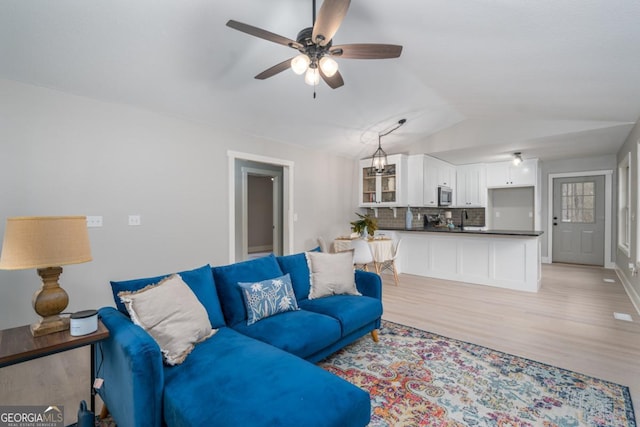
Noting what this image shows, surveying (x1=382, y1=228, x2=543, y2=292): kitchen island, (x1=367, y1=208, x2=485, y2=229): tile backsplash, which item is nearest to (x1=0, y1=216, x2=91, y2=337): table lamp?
(x1=382, y1=228, x2=543, y2=292): kitchen island

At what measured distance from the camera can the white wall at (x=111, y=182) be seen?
2.65m

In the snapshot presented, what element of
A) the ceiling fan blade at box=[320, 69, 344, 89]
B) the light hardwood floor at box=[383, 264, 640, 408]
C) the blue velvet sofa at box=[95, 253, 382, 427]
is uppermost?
the ceiling fan blade at box=[320, 69, 344, 89]

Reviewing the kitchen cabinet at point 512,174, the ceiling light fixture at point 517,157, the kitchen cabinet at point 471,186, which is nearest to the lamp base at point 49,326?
the ceiling light fixture at point 517,157

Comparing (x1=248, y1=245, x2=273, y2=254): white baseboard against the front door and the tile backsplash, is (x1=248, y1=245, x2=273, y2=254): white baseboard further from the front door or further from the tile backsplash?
the front door

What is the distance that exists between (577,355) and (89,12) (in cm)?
466

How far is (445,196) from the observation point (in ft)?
22.1

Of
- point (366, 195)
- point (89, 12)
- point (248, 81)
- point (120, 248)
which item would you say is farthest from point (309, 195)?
point (89, 12)

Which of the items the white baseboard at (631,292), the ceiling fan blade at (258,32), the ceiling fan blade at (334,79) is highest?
the ceiling fan blade at (258,32)

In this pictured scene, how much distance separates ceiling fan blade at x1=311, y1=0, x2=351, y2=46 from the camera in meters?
1.67

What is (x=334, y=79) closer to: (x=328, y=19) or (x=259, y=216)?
(x=328, y=19)

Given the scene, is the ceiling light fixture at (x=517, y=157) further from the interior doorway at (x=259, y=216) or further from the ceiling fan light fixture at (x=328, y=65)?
the interior doorway at (x=259, y=216)

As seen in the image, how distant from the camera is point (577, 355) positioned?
8.57 ft

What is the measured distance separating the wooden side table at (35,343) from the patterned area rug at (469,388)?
161 cm

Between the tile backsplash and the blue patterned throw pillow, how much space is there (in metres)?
4.37
